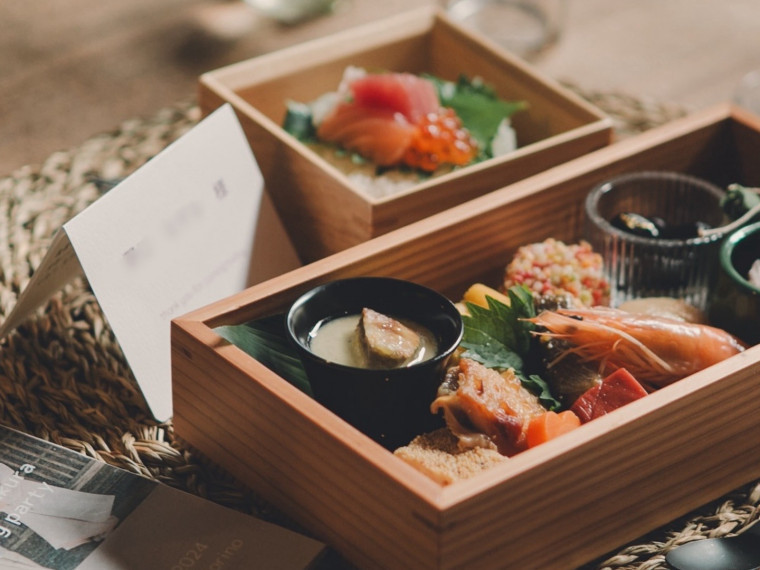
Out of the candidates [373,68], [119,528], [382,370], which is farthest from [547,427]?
[373,68]

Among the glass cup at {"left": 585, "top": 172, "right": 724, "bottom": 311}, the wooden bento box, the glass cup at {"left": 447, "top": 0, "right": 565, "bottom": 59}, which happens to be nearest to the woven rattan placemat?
the wooden bento box

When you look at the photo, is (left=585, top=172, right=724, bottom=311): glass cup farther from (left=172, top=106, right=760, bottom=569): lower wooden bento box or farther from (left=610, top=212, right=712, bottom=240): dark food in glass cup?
(left=172, top=106, right=760, bottom=569): lower wooden bento box

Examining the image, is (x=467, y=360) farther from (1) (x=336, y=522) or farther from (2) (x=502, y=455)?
(1) (x=336, y=522)

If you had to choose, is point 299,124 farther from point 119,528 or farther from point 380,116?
point 119,528

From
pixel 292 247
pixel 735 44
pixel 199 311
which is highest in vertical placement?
pixel 199 311

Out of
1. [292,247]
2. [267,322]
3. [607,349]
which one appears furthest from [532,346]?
[292,247]

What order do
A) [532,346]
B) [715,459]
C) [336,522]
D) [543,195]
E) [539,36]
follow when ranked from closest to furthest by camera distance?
1. [336,522]
2. [715,459]
3. [532,346]
4. [543,195]
5. [539,36]
